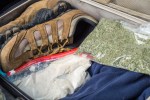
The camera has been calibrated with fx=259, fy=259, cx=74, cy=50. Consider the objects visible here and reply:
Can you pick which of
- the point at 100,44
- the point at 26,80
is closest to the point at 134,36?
the point at 100,44

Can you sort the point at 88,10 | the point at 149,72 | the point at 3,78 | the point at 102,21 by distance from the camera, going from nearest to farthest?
the point at 149,72 < the point at 3,78 < the point at 102,21 < the point at 88,10

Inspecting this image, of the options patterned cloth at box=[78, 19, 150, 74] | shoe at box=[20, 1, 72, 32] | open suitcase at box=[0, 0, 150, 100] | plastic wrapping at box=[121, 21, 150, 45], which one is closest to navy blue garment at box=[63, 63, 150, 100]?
patterned cloth at box=[78, 19, 150, 74]

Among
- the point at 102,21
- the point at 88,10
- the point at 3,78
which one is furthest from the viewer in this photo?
the point at 88,10

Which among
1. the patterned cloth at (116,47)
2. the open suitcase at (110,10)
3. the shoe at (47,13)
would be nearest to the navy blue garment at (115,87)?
the patterned cloth at (116,47)

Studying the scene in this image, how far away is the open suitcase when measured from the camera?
1149 millimetres

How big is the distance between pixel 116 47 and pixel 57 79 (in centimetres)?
27

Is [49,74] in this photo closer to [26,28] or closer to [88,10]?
[26,28]

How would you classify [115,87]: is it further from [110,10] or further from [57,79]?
[110,10]

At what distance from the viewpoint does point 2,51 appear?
1.11 m

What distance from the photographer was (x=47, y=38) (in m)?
1.19

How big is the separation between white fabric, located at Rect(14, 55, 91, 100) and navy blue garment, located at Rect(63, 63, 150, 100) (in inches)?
1.8

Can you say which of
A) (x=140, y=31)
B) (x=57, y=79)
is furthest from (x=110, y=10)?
(x=57, y=79)

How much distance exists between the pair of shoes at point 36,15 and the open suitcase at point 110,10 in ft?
0.23

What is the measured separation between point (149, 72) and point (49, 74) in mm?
401
